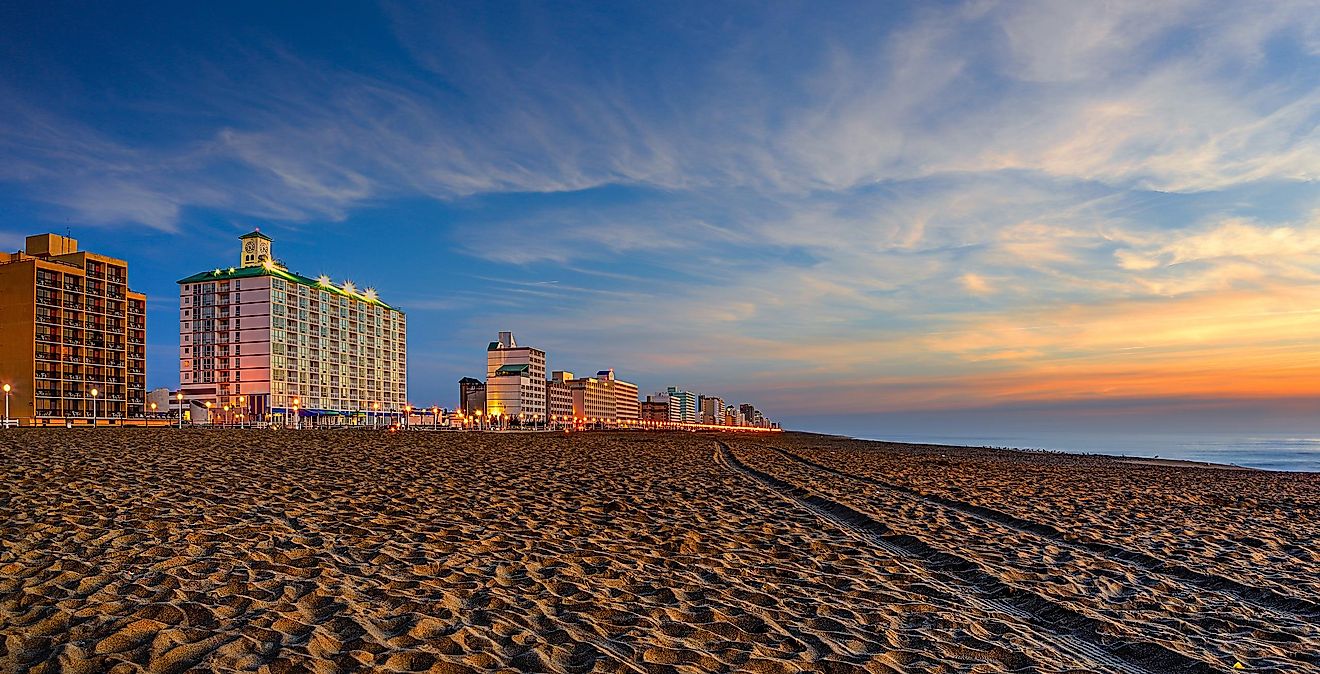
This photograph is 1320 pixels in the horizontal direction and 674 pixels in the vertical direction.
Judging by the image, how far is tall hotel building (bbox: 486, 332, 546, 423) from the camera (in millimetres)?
190625

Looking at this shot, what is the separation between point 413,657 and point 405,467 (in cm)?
1594

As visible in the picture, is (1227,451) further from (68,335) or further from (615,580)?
(68,335)

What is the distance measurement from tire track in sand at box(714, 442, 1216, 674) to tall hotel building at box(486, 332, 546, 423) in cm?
17890

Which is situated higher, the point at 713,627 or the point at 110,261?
the point at 110,261

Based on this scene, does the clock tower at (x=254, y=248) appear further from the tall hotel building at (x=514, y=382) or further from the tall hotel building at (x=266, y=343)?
the tall hotel building at (x=514, y=382)

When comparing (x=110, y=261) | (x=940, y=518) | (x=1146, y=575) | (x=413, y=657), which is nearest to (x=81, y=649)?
(x=413, y=657)

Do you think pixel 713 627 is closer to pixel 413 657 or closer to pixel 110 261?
pixel 413 657

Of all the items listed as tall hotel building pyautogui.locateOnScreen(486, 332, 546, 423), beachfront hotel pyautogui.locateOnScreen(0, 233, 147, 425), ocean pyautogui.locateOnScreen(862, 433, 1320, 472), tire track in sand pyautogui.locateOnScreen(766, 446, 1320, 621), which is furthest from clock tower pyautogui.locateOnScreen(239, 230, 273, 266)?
tire track in sand pyautogui.locateOnScreen(766, 446, 1320, 621)

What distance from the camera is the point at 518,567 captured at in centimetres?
858

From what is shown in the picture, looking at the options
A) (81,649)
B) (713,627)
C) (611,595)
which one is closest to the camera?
(81,649)

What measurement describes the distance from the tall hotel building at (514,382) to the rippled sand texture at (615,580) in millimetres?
175962

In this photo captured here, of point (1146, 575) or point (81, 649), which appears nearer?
point (81, 649)

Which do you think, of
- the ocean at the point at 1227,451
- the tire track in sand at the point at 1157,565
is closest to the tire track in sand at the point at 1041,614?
the tire track in sand at the point at 1157,565

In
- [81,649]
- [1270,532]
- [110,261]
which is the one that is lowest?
[1270,532]
